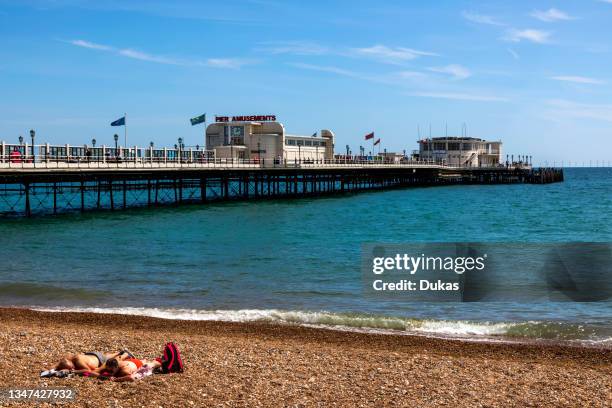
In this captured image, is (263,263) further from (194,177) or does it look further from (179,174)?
(194,177)

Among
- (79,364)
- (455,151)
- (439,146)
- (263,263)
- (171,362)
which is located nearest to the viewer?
(79,364)

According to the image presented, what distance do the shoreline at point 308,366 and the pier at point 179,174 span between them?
2463 centimetres

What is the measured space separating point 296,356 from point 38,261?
16.4 m

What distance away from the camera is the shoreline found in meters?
9.17

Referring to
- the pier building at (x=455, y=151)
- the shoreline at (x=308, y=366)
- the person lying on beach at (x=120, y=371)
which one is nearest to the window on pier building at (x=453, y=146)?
the pier building at (x=455, y=151)

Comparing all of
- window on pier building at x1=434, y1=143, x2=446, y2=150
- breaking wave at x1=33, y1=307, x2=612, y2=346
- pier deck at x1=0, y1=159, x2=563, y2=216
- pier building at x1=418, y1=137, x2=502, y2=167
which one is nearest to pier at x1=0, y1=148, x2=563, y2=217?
pier deck at x1=0, y1=159, x2=563, y2=216

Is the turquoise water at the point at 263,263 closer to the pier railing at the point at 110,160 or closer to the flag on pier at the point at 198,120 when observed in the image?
the pier railing at the point at 110,160

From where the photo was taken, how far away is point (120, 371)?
31.1ft

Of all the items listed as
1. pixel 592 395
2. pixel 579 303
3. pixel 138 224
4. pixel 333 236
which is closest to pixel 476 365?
pixel 592 395

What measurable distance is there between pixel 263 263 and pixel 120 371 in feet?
53.0

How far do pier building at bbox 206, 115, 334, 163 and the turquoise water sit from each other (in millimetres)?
13718

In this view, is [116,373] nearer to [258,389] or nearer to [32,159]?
[258,389]

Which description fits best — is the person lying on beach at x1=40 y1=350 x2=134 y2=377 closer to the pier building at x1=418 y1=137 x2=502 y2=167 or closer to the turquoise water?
the turquoise water

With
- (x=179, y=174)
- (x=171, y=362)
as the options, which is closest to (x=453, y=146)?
(x=179, y=174)
